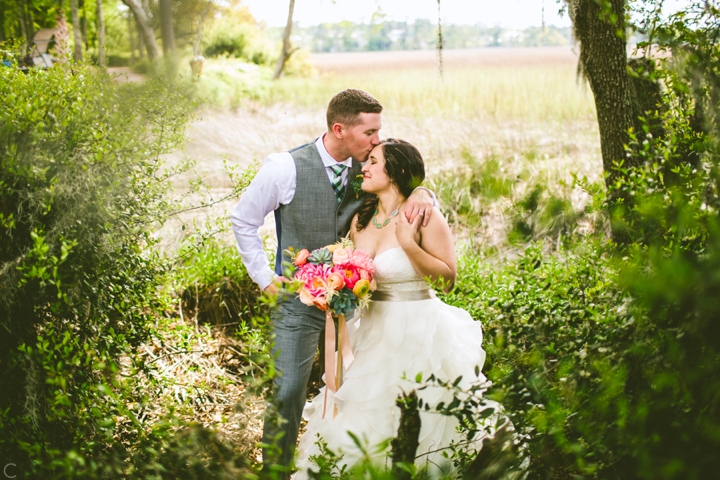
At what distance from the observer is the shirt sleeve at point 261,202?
3211 mm

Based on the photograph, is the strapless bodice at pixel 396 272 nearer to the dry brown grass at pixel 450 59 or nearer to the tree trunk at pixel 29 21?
the tree trunk at pixel 29 21

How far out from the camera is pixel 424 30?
18.8 meters

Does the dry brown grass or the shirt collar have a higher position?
the dry brown grass

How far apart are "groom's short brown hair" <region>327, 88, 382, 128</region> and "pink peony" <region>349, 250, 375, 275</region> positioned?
71 centimetres

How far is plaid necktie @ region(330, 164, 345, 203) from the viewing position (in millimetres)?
3262

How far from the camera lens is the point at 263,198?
325 cm

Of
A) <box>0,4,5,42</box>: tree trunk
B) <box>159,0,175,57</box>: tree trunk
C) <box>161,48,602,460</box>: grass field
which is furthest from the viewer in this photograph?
<box>0,4,5,42</box>: tree trunk

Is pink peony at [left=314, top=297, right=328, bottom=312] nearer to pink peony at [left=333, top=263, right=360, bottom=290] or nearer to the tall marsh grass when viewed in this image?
pink peony at [left=333, top=263, right=360, bottom=290]

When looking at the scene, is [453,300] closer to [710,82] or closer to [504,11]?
[710,82]

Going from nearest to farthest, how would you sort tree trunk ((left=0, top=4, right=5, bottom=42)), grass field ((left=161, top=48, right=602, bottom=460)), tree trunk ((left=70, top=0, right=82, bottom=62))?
grass field ((left=161, top=48, right=602, bottom=460)) < tree trunk ((left=70, top=0, right=82, bottom=62)) < tree trunk ((left=0, top=4, right=5, bottom=42))

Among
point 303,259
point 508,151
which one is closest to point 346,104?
point 303,259

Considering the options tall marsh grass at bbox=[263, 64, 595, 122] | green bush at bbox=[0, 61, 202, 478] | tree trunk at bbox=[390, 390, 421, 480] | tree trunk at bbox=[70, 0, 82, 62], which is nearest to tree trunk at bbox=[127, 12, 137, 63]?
tree trunk at bbox=[70, 0, 82, 62]

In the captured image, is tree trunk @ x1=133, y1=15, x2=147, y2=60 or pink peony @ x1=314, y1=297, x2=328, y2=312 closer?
pink peony @ x1=314, y1=297, x2=328, y2=312

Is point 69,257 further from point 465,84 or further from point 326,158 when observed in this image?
point 465,84
